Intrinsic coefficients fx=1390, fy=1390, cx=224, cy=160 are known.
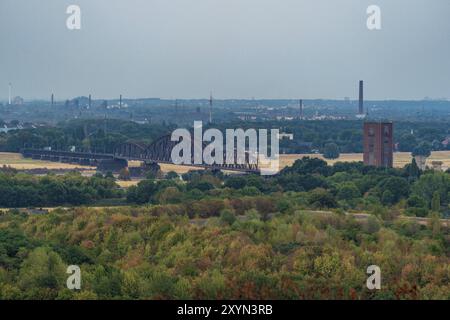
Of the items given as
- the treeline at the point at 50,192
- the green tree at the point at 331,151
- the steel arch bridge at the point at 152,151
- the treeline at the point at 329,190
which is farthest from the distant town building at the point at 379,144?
the treeline at the point at 50,192

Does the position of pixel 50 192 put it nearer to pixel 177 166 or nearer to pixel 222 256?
pixel 222 256

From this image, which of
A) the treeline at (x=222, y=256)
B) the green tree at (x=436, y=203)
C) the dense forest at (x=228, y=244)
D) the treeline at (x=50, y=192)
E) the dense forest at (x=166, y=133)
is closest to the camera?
the treeline at (x=222, y=256)

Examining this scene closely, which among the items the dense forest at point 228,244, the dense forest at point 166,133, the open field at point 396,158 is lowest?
the open field at point 396,158

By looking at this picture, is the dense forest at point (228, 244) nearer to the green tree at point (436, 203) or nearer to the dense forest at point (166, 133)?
the green tree at point (436, 203)

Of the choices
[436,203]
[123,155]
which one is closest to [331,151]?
[123,155]

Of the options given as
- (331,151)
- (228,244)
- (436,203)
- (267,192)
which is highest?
(228,244)

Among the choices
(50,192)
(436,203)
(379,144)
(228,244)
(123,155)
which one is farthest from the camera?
(123,155)
